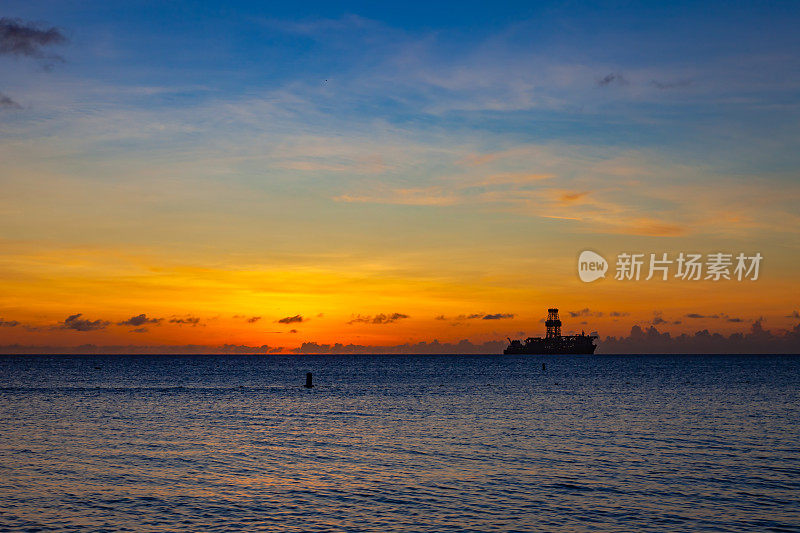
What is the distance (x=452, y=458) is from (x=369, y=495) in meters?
9.62

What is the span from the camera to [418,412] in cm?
6594

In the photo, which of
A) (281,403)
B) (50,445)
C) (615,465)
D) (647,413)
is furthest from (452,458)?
(281,403)

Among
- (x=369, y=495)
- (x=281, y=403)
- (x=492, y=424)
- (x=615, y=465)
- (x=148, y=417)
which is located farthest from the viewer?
(x=281, y=403)

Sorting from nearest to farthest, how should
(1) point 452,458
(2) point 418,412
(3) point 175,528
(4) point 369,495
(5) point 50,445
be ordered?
(3) point 175,528 → (4) point 369,495 → (1) point 452,458 → (5) point 50,445 → (2) point 418,412

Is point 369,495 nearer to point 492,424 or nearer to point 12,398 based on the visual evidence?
point 492,424

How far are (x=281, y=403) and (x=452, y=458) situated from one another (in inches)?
1751

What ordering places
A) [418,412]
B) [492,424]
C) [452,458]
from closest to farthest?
[452,458] < [492,424] < [418,412]

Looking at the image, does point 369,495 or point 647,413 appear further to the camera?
point 647,413

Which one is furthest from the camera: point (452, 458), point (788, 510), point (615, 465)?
point (452, 458)

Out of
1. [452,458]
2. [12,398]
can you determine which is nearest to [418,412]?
[452,458]

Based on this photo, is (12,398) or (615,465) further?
(12,398)

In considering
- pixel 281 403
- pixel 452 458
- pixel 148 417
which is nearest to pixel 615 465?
pixel 452 458

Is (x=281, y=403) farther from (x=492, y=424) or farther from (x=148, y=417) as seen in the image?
(x=492, y=424)

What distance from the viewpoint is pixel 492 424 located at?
178 ft
